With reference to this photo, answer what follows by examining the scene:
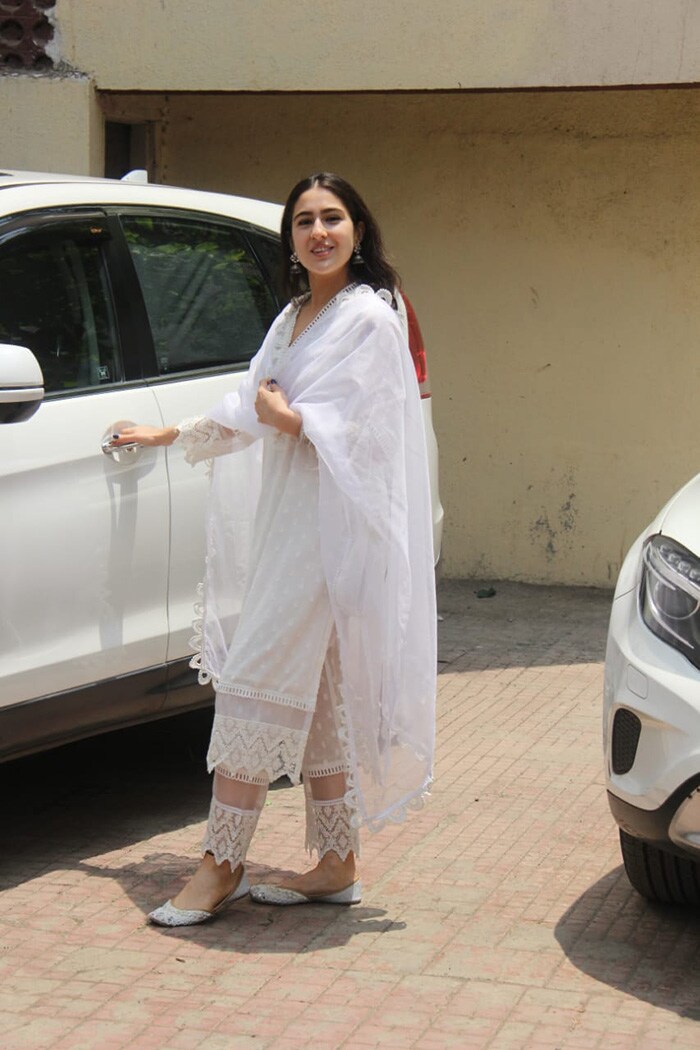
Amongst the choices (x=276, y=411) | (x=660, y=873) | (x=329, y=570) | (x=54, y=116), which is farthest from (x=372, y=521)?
(x=54, y=116)

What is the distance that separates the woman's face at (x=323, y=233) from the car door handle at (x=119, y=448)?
2.36ft

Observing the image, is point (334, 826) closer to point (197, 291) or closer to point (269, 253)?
point (197, 291)

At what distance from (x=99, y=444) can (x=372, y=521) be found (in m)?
0.90

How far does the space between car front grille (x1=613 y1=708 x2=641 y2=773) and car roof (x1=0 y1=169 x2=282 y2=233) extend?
214cm

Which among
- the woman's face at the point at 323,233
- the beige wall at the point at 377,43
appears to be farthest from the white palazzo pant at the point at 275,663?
the beige wall at the point at 377,43

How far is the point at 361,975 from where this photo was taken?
13.5ft

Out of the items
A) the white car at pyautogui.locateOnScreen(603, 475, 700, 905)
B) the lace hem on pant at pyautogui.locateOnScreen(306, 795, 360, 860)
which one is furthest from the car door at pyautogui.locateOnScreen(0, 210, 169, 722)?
the white car at pyautogui.locateOnScreen(603, 475, 700, 905)

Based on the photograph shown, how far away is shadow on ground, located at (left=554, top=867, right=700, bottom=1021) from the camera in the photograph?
4070 mm

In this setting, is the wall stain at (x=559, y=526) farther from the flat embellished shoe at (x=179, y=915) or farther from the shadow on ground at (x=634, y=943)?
the flat embellished shoe at (x=179, y=915)

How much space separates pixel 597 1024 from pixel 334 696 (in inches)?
42.5

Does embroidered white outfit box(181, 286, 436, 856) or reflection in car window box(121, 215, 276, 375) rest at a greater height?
reflection in car window box(121, 215, 276, 375)

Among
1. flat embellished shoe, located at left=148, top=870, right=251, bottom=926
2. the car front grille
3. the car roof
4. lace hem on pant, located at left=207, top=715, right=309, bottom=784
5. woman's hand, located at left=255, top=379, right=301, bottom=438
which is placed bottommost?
flat embellished shoe, located at left=148, top=870, right=251, bottom=926

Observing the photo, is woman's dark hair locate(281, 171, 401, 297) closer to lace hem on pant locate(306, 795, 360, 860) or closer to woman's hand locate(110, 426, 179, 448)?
woman's hand locate(110, 426, 179, 448)

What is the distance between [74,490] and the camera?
462 centimetres
